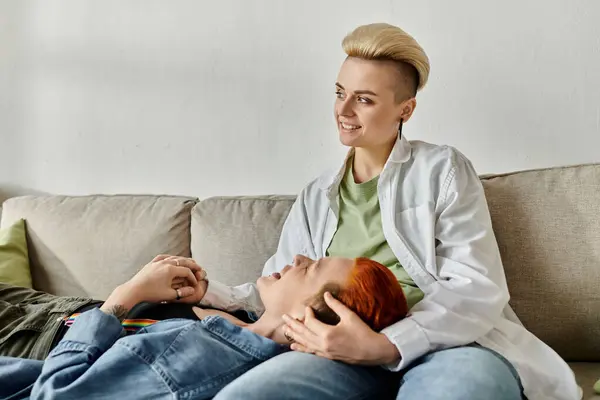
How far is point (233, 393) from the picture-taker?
1.34m

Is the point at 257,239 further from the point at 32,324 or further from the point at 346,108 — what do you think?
the point at 32,324

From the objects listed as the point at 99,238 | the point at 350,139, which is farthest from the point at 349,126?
the point at 99,238

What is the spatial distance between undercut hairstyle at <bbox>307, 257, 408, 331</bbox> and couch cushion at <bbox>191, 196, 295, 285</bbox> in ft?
2.20

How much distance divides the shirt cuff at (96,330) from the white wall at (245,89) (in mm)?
1108

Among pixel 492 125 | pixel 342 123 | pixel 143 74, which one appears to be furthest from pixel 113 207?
pixel 492 125

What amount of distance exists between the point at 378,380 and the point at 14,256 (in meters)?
1.42

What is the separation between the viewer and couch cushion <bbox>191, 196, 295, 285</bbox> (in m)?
2.25

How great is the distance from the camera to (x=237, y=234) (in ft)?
7.52

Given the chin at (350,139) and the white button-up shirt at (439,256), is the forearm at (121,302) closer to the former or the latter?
the white button-up shirt at (439,256)

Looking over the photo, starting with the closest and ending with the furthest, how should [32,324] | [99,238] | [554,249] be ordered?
[32,324]
[554,249]
[99,238]

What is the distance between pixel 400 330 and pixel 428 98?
106 centimetres

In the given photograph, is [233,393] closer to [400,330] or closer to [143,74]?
[400,330]

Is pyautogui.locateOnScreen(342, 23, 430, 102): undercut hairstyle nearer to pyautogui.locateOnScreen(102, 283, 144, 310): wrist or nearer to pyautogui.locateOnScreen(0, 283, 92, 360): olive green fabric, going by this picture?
pyautogui.locateOnScreen(102, 283, 144, 310): wrist

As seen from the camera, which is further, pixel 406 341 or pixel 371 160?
pixel 371 160
